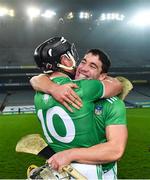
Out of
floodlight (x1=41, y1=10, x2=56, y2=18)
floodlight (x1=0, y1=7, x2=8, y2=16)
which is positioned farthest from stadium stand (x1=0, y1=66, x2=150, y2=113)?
floodlight (x1=41, y1=10, x2=56, y2=18)

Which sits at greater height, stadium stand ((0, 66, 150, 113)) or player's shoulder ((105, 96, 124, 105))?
player's shoulder ((105, 96, 124, 105))

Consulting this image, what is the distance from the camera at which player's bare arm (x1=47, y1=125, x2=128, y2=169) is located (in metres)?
2.04

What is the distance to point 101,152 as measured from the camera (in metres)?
2.06

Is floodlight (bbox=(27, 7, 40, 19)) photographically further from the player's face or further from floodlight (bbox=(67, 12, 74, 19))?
the player's face

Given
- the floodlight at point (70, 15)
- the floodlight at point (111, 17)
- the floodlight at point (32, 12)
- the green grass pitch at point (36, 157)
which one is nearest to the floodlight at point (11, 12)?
the floodlight at point (32, 12)

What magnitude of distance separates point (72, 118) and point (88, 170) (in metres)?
0.35

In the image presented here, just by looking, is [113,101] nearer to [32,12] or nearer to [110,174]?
[110,174]

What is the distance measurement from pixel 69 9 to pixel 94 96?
2781cm

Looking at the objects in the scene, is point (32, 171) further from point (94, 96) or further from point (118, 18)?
point (118, 18)

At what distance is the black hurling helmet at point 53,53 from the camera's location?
225cm

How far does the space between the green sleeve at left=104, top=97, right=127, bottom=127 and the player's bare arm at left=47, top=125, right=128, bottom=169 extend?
0.10 ft

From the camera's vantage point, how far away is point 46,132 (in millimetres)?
2311

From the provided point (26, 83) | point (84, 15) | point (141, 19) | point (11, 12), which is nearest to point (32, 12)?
point (11, 12)

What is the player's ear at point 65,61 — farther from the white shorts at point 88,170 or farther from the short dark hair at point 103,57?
the white shorts at point 88,170
